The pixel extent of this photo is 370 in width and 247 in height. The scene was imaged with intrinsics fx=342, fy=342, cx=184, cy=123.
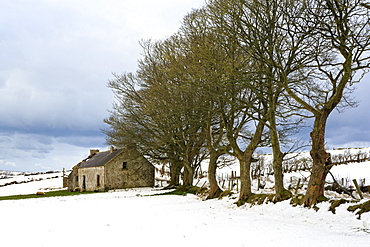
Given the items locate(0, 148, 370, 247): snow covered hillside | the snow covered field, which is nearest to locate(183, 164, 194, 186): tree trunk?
locate(0, 148, 370, 247): snow covered hillside

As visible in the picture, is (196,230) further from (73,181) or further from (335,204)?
(73,181)

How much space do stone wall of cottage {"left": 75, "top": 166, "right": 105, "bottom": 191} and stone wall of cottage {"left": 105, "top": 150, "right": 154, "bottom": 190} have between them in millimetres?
873

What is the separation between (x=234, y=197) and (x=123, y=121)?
15857 millimetres

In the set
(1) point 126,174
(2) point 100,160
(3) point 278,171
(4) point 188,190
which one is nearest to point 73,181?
(2) point 100,160

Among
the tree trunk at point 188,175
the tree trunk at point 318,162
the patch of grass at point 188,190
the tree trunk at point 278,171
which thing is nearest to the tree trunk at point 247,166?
the tree trunk at point 278,171

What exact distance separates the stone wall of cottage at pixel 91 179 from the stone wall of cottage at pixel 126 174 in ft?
2.86

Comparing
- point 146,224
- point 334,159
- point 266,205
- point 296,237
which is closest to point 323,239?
point 296,237

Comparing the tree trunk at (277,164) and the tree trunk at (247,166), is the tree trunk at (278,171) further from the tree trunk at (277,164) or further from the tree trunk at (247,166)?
the tree trunk at (247,166)

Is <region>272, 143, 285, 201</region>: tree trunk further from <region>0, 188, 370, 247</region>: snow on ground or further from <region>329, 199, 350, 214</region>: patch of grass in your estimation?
<region>329, 199, 350, 214</region>: patch of grass

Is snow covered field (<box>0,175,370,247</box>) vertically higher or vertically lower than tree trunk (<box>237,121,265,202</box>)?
lower

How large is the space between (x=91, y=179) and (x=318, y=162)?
34.7 m

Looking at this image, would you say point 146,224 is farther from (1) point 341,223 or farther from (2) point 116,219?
(1) point 341,223

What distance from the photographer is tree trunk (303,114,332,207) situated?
44.1 feet

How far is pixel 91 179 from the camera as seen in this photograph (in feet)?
142
